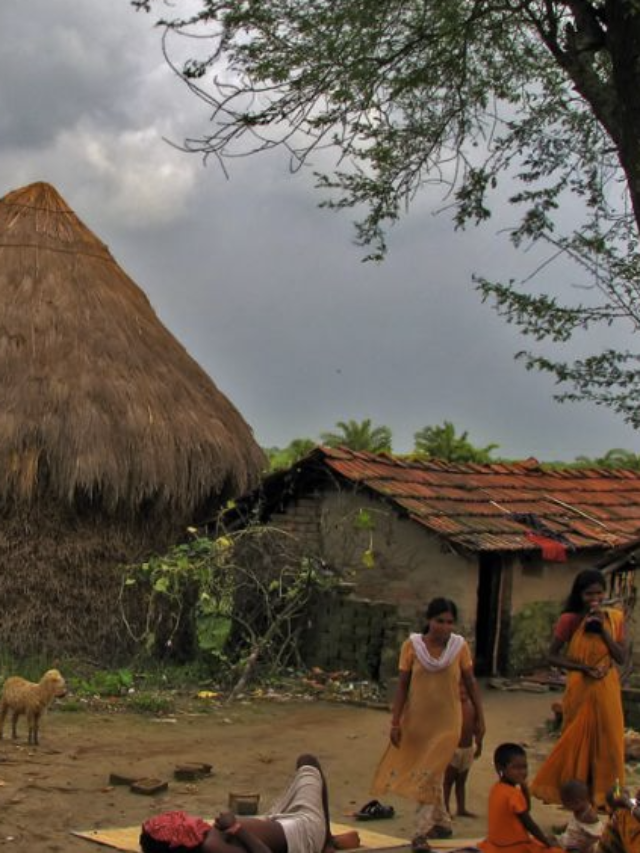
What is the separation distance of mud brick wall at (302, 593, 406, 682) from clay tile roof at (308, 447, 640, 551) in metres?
1.01

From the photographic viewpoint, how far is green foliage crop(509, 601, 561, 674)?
43.4 ft

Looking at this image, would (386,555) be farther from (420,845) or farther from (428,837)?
(420,845)

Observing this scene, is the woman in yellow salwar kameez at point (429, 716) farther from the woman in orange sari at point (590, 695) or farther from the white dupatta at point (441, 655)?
the woman in orange sari at point (590, 695)

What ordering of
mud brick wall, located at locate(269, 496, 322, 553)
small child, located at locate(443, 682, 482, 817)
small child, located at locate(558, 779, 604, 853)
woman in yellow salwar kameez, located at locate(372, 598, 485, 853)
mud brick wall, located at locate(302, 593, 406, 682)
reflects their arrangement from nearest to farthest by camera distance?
small child, located at locate(558, 779, 604, 853)
woman in yellow salwar kameez, located at locate(372, 598, 485, 853)
small child, located at locate(443, 682, 482, 817)
mud brick wall, located at locate(302, 593, 406, 682)
mud brick wall, located at locate(269, 496, 322, 553)

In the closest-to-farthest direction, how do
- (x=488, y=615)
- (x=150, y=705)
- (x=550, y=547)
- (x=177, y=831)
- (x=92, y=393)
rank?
(x=177, y=831), (x=150, y=705), (x=92, y=393), (x=550, y=547), (x=488, y=615)

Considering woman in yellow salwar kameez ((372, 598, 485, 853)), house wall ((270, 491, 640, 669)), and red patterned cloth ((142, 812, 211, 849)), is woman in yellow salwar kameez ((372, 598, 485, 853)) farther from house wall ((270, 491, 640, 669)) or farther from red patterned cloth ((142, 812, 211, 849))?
house wall ((270, 491, 640, 669))

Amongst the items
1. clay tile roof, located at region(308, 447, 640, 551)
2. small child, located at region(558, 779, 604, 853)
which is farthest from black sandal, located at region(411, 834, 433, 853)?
clay tile roof, located at region(308, 447, 640, 551)

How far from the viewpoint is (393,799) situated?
7.58 m

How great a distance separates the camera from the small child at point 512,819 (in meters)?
5.61

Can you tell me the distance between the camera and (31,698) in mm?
8734

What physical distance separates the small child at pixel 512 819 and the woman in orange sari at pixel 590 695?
41.4 inches

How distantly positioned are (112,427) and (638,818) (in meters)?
8.15

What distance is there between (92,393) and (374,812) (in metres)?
6.44

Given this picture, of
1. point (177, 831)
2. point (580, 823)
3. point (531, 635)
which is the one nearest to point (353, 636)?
point (531, 635)
